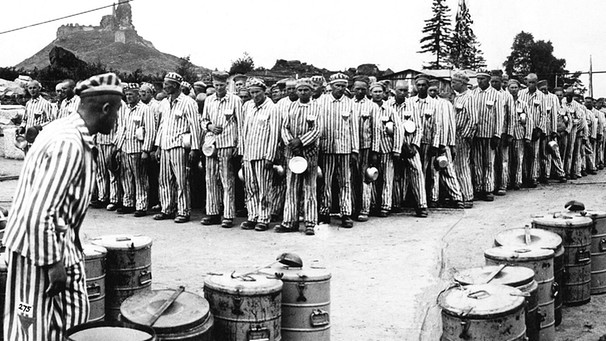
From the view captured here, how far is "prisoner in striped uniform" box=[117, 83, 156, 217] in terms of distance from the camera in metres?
11.5

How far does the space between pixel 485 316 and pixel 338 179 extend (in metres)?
6.39

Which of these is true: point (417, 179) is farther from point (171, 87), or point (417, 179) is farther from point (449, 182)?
point (171, 87)

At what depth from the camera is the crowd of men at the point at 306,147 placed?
10.1 meters

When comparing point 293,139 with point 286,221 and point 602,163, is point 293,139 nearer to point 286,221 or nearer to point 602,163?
point 286,221

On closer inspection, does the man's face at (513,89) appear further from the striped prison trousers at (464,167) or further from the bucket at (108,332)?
the bucket at (108,332)

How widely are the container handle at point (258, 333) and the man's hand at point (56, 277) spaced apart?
146 centimetres

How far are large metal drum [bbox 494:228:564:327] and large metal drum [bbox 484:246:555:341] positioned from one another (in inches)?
8.4

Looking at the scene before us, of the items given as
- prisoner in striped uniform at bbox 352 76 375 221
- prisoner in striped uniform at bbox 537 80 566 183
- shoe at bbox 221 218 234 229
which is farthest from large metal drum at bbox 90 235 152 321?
prisoner in striped uniform at bbox 537 80 566 183

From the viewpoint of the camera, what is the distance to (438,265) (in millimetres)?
8039

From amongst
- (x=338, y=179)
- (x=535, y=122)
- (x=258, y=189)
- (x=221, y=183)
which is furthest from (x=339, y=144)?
(x=535, y=122)

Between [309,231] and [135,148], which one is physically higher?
[135,148]

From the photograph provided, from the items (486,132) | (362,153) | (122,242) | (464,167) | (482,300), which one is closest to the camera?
(482,300)

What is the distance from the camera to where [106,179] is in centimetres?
1250

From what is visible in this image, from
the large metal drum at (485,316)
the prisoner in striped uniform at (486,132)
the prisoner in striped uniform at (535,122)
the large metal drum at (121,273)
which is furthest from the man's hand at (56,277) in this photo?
the prisoner in striped uniform at (535,122)
